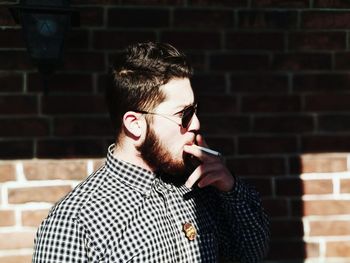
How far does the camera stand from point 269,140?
7.60 feet

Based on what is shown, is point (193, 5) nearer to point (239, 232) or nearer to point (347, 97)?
point (347, 97)

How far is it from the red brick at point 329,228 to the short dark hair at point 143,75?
1.06m

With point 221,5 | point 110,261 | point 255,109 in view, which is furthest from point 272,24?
point 110,261

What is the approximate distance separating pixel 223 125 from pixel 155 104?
24.8 inches

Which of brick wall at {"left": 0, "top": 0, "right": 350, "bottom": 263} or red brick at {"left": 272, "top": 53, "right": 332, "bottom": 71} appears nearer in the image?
brick wall at {"left": 0, "top": 0, "right": 350, "bottom": 263}

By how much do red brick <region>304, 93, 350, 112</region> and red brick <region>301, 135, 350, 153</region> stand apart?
0.08 meters

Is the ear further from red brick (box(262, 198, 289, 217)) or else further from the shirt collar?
red brick (box(262, 198, 289, 217))

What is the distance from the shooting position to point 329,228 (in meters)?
2.36

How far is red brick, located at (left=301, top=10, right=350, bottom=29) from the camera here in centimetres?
230

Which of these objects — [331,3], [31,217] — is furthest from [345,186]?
[31,217]

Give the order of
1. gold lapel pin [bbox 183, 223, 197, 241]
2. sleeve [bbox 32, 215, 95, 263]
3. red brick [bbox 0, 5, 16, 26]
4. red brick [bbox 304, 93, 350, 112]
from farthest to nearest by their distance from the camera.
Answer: red brick [bbox 304, 93, 350, 112] < red brick [bbox 0, 5, 16, 26] < gold lapel pin [bbox 183, 223, 197, 241] < sleeve [bbox 32, 215, 95, 263]

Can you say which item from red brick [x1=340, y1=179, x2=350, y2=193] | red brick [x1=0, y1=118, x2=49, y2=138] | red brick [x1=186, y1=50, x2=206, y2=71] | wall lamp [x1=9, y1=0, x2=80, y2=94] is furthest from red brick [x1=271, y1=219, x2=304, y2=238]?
wall lamp [x1=9, y1=0, x2=80, y2=94]

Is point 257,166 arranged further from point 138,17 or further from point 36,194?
point 36,194

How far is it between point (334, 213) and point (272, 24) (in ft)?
3.03
